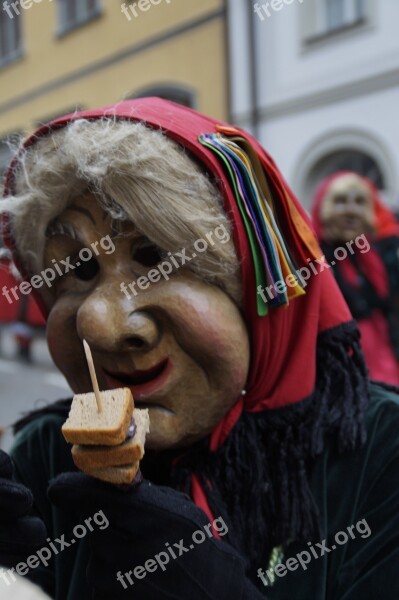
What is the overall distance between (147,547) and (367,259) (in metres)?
2.18

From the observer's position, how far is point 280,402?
3.44 ft

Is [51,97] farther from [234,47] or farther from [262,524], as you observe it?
[262,524]

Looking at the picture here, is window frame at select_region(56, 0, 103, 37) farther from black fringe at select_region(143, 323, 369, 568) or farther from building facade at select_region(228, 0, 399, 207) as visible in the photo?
black fringe at select_region(143, 323, 369, 568)

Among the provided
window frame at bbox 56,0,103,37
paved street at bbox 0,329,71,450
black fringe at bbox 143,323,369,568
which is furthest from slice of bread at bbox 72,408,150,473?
window frame at bbox 56,0,103,37

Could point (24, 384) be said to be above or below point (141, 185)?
above

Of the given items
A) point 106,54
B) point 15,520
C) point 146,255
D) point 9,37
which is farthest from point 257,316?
point 9,37

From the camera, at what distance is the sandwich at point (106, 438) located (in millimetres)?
748

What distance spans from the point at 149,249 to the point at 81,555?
562 millimetres

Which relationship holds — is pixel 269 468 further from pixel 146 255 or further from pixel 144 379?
pixel 146 255

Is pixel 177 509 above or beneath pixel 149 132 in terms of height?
beneath

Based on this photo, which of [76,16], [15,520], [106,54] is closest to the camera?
[15,520]

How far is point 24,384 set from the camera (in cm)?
673

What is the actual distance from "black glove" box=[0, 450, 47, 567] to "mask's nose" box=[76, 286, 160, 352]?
0.22 meters

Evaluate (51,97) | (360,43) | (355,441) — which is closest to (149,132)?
(355,441)
